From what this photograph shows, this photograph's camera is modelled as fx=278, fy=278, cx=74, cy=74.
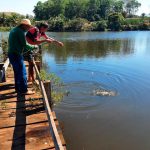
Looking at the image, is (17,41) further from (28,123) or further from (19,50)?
(28,123)

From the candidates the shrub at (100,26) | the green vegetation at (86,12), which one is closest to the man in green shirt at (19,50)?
the shrub at (100,26)

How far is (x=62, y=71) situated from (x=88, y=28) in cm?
6494

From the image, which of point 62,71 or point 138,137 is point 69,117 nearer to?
point 138,137

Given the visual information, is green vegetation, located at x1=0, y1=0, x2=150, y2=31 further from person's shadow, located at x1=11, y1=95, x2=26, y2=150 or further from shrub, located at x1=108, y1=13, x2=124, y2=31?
person's shadow, located at x1=11, y1=95, x2=26, y2=150

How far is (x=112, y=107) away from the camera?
10133 millimetres

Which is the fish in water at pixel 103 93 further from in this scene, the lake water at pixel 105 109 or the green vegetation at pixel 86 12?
the green vegetation at pixel 86 12

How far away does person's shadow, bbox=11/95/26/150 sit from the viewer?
15.9 feet

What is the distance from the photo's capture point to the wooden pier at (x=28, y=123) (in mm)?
4781

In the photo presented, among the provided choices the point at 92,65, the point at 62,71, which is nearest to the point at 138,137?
the point at 62,71

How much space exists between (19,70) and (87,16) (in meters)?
107

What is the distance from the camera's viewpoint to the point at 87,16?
111875 mm

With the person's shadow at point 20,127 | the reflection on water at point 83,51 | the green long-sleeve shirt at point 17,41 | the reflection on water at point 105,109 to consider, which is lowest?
the reflection on water at point 105,109

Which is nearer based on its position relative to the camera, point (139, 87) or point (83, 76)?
point (139, 87)

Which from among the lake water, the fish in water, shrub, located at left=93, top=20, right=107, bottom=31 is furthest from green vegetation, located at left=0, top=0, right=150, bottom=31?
the fish in water
